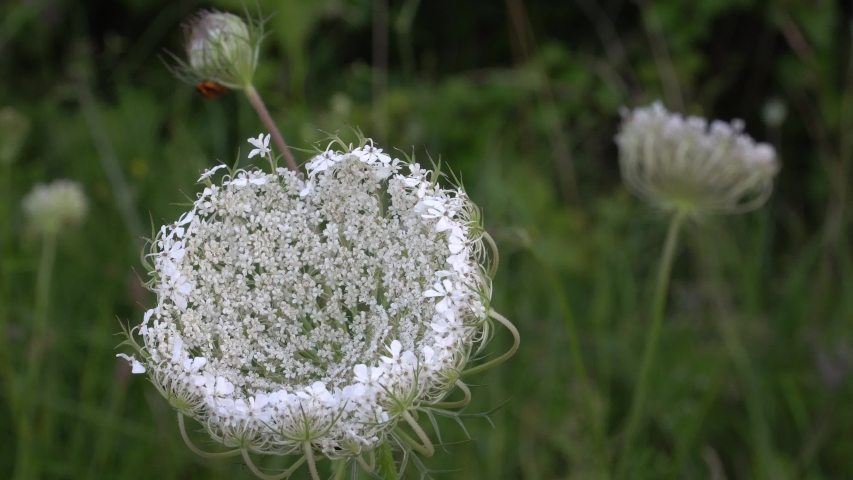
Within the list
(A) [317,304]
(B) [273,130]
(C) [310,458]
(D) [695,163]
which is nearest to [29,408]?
(A) [317,304]

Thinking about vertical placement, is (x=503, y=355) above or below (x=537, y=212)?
above

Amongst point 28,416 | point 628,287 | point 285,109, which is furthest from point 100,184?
point 628,287

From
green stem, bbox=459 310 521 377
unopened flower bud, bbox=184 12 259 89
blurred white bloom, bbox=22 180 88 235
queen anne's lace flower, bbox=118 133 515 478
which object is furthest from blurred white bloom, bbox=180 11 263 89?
blurred white bloom, bbox=22 180 88 235

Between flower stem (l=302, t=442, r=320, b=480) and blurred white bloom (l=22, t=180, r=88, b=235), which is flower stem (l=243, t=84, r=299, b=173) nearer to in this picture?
flower stem (l=302, t=442, r=320, b=480)

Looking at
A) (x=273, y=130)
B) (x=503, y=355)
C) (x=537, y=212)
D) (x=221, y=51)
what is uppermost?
(x=221, y=51)

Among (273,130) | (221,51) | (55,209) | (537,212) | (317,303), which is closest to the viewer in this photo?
(273,130)

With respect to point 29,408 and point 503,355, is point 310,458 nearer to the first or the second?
point 503,355

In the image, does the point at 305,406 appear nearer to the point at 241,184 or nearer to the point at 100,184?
the point at 241,184
